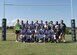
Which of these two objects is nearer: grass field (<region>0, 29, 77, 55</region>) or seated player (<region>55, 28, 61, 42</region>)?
grass field (<region>0, 29, 77, 55</region>)

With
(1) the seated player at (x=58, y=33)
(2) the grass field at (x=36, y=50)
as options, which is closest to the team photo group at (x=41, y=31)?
(1) the seated player at (x=58, y=33)

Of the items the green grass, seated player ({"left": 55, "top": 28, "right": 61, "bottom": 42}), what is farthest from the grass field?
seated player ({"left": 55, "top": 28, "right": 61, "bottom": 42})

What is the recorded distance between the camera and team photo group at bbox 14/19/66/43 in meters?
19.5

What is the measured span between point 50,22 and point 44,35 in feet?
3.45

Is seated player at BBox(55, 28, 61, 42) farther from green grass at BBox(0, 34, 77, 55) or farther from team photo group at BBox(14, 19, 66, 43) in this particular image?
green grass at BBox(0, 34, 77, 55)

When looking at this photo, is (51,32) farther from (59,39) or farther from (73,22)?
(73,22)

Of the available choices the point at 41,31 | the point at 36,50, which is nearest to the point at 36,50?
the point at 36,50

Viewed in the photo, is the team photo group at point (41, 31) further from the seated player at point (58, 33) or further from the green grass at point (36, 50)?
the green grass at point (36, 50)

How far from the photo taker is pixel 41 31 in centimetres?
1959

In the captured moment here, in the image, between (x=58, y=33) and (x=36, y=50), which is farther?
(x=58, y=33)

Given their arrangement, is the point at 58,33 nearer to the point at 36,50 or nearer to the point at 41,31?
the point at 41,31

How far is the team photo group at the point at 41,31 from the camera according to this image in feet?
63.8

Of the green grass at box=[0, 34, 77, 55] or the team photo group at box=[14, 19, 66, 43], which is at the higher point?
the team photo group at box=[14, 19, 66, 43]

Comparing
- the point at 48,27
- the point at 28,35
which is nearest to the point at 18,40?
the point at 28,35
